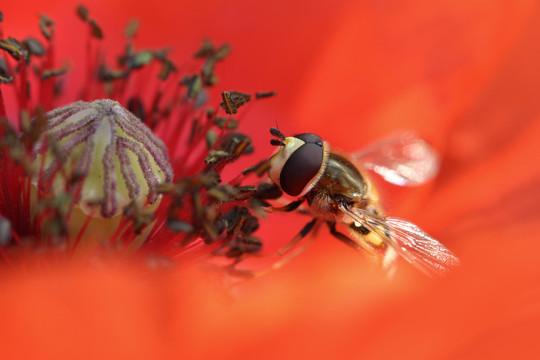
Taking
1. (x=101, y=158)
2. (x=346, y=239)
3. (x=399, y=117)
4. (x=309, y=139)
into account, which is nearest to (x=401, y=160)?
(x=346, y=239)

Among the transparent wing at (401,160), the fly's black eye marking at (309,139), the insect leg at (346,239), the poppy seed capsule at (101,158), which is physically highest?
the fly's black eye marking at (309,139)

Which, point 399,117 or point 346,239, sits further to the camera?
point 399,117

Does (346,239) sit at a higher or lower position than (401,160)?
lower

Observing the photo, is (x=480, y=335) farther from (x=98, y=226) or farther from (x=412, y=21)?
(x=412, y=21)

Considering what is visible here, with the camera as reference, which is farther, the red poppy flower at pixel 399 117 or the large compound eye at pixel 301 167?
the large compound eye at pixel 301 167

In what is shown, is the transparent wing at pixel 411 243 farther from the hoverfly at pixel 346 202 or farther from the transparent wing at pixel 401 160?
the transparent wing at pixel 401 160

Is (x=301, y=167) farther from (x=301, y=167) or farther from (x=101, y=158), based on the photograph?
(x=101, y=158)

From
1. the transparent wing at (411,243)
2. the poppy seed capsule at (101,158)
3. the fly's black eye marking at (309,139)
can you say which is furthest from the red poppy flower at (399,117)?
the fly's black eye marking at (309,139)

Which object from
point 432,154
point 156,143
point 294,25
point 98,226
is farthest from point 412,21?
point 98,226
